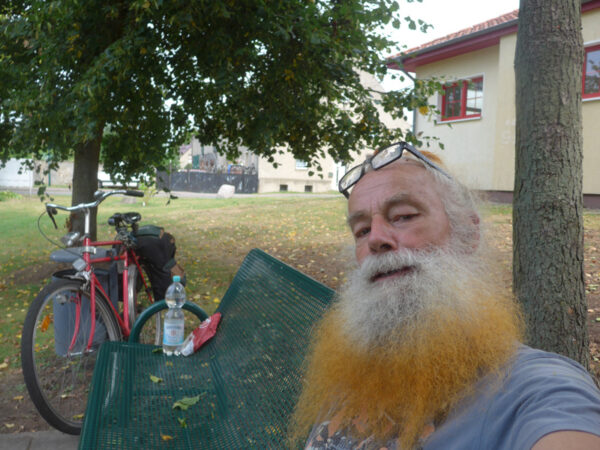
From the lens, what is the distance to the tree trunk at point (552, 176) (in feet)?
9.16

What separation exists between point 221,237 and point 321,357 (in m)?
9.95

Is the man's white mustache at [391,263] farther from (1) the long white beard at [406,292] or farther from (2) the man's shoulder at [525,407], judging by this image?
(2) the man's shoulder at [525,407]

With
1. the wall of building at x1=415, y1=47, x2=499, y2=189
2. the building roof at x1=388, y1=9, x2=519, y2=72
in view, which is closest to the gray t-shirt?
the building roof at x1=388, y1=9, x2=519, y2=72

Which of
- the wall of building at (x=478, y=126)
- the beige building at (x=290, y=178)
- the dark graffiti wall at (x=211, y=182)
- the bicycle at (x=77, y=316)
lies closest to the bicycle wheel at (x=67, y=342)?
the bicycle at (x=77, y=316)

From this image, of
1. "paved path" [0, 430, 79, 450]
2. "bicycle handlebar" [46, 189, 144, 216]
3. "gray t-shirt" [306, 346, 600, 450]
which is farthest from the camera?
"bicycle handlebar" [46, 189, 144, 216]

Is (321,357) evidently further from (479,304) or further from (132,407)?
(132,407)

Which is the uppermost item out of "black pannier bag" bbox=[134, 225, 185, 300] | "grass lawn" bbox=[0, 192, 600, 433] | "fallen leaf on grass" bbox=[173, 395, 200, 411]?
"black pannier bag" bbox=[134, 225, 185, 300]

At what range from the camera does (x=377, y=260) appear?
145 centimetres

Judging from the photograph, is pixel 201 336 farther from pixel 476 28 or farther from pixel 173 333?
pixel 476 28

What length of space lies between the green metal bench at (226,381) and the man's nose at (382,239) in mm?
946

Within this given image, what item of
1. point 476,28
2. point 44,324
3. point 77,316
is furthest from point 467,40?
point 44,324

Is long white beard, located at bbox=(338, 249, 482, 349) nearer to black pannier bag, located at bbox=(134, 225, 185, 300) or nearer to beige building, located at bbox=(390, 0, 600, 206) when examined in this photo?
black pannier bag, located at bbox=(134, 225, 185, 300)

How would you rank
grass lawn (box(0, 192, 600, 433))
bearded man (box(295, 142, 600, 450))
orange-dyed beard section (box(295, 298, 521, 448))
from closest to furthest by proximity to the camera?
bearded man (box(295, 142, 600, 450))
orange-dyed beard section (box(295, 298, 521, 448))
grass lawn (box(0, 192, 600, 433))

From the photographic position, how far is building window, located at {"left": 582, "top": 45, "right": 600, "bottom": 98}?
39.6 ft
